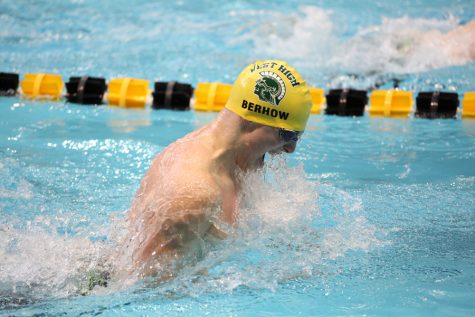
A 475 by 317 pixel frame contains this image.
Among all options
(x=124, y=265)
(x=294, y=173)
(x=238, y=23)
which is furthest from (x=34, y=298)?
(x=238, y=23)

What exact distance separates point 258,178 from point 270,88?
0.39 m

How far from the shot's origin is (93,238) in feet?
11.3

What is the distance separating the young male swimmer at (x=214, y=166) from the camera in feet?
8.49

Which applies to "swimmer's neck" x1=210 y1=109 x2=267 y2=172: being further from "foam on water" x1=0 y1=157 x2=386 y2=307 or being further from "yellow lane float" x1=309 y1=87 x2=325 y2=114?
"yellow lane float" x1=309 y1=87 x2=325 y2=114

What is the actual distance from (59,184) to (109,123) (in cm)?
163

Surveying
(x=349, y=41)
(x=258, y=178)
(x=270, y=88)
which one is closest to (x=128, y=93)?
(x=349, y=41)

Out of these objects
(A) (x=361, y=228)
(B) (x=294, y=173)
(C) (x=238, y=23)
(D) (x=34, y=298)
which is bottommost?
(D) (x=34, y=298)

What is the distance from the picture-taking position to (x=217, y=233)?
2.79 m

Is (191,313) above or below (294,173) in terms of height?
below

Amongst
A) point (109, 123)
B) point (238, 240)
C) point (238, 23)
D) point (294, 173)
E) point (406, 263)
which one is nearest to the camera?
point (238, 240)

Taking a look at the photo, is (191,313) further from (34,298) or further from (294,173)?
(294,173)

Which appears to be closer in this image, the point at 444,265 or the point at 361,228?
the point at 444,265

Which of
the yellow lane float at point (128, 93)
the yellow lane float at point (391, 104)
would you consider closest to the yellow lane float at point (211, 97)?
the yellow lane float at point (128, 93)

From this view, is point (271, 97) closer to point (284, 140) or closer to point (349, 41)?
point (284, 140)
